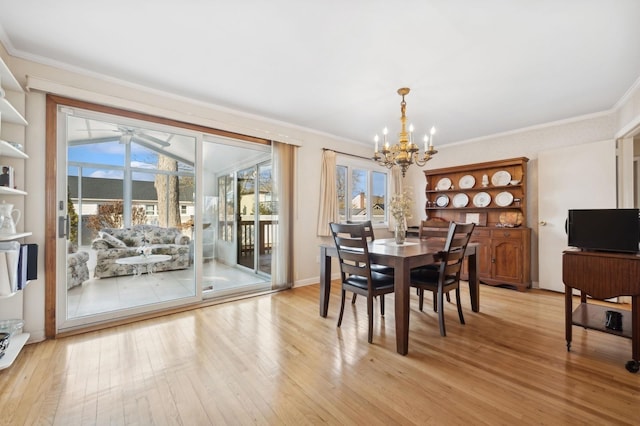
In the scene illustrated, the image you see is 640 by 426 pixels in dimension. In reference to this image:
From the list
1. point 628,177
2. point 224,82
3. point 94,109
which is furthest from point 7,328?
point 628,177

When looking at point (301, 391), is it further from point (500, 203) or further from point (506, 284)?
point (500, 203)

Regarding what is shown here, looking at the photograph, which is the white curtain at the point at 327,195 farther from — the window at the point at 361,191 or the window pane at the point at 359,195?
the window pane at the point at 359,195

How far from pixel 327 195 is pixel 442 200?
2165 millimetres

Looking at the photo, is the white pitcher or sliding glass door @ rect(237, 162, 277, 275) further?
sliding glass door @ rect(237, 162, 277, 275)

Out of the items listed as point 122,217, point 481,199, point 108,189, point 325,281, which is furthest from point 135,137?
point 481,199

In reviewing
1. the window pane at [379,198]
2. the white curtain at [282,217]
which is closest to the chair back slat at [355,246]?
the white curtain at [282,217]

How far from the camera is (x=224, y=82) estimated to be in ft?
9.05

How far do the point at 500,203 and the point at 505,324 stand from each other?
7.42ft

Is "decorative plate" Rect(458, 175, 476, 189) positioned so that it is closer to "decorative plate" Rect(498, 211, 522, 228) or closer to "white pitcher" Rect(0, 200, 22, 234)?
"decorative plate" Rect(498, 211, 522, 228)

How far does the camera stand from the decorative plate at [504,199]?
13.8 feet

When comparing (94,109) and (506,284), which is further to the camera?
(506,284)

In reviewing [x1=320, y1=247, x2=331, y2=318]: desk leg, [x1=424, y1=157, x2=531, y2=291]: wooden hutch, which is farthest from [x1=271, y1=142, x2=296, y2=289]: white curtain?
[x1=424, y1=157, x2=531, y2=291]: wooden hutch

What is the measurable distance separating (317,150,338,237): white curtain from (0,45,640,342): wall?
9 cm

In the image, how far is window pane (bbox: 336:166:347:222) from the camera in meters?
4.83
